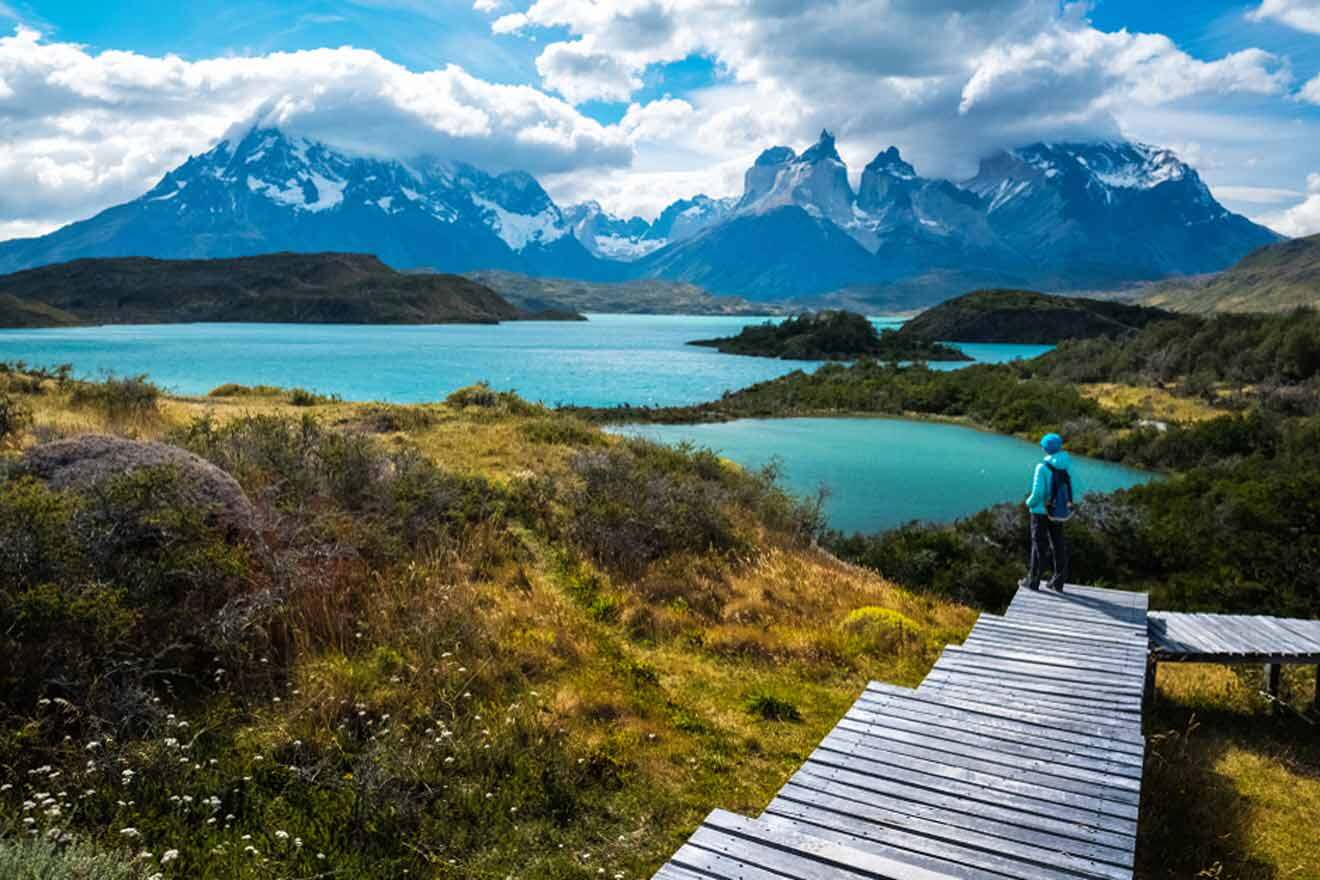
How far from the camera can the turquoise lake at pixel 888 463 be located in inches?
1474

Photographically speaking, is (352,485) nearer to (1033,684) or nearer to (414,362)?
(1033,684)

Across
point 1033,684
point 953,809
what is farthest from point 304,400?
point 953,809

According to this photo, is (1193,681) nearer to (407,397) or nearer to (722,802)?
(722,802)

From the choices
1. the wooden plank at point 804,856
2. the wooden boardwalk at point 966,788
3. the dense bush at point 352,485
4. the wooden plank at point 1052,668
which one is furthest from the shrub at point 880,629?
the wooden plank at point 804,856

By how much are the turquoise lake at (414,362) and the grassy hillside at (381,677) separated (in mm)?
53286

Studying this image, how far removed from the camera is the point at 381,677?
8133 mm

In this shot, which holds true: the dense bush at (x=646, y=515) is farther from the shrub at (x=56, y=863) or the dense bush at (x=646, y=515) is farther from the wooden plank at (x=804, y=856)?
the shrub at (x=56, y=863)

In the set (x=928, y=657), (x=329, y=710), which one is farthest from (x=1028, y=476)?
(x=329, y=710)

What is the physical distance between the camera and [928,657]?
458 inches

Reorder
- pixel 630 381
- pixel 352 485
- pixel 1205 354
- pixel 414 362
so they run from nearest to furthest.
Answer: pixel 352 485 < pixel 1205 354 < pixel 630 381 < pixel 414 362

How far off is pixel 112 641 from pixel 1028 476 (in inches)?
1855

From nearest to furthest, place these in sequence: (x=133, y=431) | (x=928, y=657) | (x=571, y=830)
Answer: (x=571, y=830) < (x=928, y=657) < (x=133, y=431)

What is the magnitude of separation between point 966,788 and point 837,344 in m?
126

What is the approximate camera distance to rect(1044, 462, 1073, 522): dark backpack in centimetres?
1177
